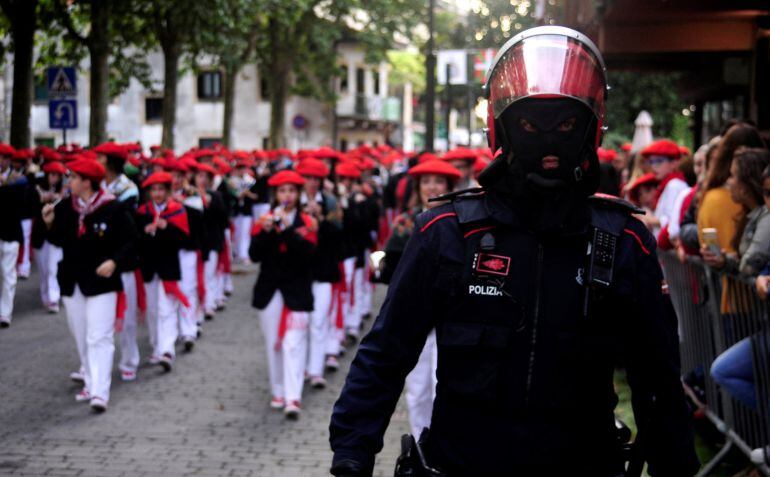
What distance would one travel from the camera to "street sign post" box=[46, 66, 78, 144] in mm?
19344

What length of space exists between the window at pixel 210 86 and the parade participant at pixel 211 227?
44.0 m

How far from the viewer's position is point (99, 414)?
9023 mm

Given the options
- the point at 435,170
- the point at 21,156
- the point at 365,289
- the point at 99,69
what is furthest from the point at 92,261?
the point at 99,69

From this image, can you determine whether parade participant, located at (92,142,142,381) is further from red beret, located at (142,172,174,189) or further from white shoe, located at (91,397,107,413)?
white shoe, located at (91,397,107,413)

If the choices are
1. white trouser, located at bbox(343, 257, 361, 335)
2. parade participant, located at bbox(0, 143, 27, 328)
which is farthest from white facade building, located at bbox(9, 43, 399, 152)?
white trouser, located at bbox(343, 257, 361, 335)

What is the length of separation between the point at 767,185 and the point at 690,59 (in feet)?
36.0

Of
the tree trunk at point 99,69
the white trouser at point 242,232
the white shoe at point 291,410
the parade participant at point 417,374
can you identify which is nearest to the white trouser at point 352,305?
the white shoe at point 291,410

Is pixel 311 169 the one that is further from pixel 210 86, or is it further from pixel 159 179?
pixel 210 86

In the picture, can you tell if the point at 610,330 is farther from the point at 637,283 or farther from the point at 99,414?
the point at 99,414

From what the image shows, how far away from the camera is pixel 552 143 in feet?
10.3

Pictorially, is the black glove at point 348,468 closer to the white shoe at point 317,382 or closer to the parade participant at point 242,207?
the white shoe at point 317,382

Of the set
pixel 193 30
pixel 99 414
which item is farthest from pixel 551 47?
pixel 193 30

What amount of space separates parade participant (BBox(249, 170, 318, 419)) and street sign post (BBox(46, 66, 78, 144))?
10809mm

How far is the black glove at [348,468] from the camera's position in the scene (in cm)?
299
